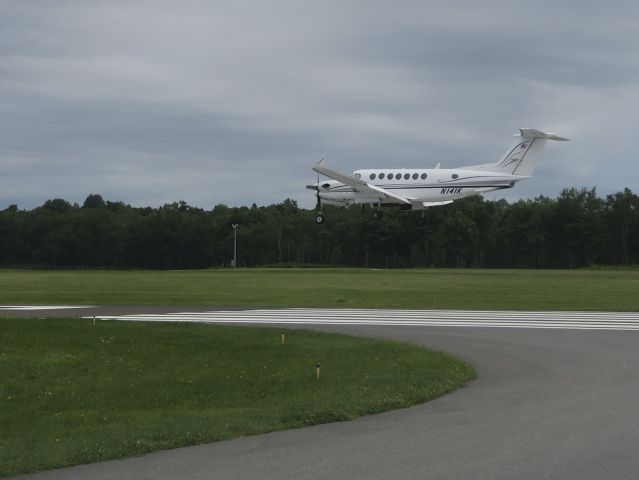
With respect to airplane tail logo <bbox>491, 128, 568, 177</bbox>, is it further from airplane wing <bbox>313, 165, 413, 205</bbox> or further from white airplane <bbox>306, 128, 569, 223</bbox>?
airplane wing <bbox>313, 165, 413, 205</bbox>

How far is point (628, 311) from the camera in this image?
1214 inches

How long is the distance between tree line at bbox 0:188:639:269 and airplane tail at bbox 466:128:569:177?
45710 mm

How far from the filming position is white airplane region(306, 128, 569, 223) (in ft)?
184

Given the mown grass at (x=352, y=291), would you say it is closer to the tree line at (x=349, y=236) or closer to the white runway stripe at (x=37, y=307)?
the white runway stripe at (x=37, y=307)

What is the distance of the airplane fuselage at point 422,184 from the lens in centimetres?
5603

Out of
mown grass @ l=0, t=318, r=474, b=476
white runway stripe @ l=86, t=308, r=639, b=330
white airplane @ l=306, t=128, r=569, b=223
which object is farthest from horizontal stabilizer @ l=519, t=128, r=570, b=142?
mown grass @ l=0, t=318, r=474, b=476

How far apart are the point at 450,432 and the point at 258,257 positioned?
127m

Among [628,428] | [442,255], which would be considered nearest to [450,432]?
[628,428]

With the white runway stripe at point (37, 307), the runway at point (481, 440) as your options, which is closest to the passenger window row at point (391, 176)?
the white runway stripe at point (37, 307)

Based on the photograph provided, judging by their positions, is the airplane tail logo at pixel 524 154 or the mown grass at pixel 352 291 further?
the airplane tail logo at pixel 524 154

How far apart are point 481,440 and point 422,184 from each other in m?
49.1

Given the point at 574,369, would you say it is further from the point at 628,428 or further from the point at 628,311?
the point at 628,311

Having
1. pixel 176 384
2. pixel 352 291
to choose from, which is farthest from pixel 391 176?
pixel 176 384

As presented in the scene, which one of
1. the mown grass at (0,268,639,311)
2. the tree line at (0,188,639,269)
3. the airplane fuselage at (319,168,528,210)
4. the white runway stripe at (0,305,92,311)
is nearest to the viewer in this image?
the white runway stripe at (0,305,92,311)
